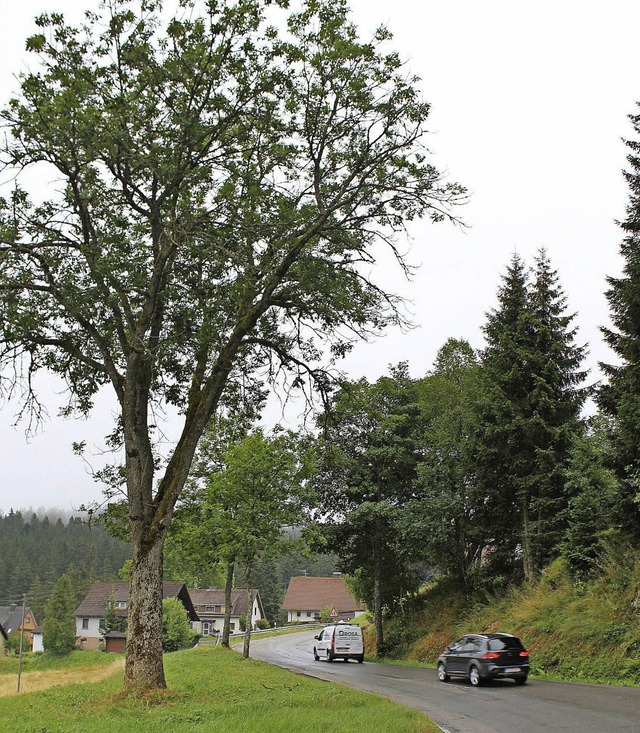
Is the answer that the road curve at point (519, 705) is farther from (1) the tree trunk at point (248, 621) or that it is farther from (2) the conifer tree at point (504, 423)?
(2) the conifer tree at point (504, 423)

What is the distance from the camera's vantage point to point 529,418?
2608 cm

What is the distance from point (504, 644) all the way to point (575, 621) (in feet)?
11.9

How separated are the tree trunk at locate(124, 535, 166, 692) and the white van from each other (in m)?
19.4

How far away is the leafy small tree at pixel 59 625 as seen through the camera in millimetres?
65500

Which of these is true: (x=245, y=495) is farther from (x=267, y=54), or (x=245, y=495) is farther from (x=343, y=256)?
(x=267, y=54)

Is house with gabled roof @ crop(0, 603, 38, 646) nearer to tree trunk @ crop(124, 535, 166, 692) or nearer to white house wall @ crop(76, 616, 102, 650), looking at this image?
white house wall @ crop(76, 616, 102, 650)

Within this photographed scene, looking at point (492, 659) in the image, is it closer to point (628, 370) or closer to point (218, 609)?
point (628, 370)

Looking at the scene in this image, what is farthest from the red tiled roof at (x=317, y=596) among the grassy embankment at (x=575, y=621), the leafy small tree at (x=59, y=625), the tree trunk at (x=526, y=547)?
the tree trunk at (x=526, y=547)

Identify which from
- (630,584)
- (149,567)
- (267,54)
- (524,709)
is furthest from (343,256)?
(630,584)

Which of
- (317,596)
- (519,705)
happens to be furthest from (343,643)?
(317,596)

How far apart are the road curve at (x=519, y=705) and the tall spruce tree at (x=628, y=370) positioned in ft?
16.9

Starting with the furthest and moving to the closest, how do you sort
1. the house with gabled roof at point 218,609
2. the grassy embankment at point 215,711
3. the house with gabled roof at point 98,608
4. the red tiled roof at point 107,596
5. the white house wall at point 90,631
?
the house with gabled roof at point 218,609 → the white house wall at point 90,631 → the house with gabled roof at point 98,608 → the red tiled roof at point 107,596 → the grassy embankment at point 215,711

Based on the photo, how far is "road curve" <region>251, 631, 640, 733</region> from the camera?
11039 mm

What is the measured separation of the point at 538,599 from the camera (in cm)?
2341
